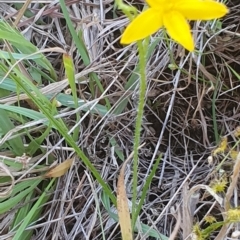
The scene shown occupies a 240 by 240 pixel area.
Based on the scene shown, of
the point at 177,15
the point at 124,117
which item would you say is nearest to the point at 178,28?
the point at 177,15

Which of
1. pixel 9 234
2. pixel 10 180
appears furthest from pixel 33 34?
pixel 9 234

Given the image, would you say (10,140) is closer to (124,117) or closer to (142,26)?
(124,117)

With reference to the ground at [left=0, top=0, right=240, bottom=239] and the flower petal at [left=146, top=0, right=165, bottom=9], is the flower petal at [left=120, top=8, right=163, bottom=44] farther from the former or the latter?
the ground at [left=0, top=0, right=240, bottom=239]

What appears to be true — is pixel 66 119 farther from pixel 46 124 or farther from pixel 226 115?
pixel 226 115

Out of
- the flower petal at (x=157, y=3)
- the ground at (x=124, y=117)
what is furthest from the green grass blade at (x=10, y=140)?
the flower petal at (x=157, y=3)

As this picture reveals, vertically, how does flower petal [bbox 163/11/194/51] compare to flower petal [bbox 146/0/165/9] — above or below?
below

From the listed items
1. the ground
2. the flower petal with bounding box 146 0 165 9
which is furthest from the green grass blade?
the flower petal with bounding box 146 0 165 9

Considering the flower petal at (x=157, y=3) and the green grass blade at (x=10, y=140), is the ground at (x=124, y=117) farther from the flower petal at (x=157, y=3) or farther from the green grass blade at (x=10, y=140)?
the flower petal at (x=157, y=3)
